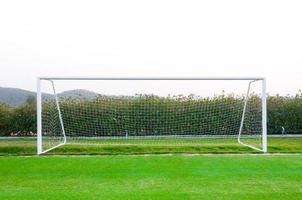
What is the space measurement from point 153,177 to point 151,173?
1.52 feet

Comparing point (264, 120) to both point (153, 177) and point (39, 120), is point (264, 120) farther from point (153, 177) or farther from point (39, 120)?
point (39, 120)

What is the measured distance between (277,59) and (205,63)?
266cm

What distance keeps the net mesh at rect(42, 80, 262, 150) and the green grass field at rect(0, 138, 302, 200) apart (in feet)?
4.24

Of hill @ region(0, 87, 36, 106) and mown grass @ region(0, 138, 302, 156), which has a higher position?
hill @ region(0, 87, 36, 106)

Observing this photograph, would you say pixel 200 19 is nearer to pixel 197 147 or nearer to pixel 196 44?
pixel 196 44

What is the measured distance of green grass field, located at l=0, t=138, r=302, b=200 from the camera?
7.04 metres

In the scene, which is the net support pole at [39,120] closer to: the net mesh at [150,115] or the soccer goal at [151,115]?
the soccer goal at [151,115]

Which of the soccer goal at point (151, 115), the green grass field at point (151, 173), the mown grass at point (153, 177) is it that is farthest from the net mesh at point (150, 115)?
the mown grass at point (153, 177)

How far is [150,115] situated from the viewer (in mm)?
14719

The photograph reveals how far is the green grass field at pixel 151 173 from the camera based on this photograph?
704 centimetres

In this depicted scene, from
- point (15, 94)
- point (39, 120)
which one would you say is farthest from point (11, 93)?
point (39, 120)

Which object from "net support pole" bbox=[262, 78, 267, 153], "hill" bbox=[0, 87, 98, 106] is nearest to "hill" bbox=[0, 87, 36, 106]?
"hill" bbox=[0, 87, 98, 106]

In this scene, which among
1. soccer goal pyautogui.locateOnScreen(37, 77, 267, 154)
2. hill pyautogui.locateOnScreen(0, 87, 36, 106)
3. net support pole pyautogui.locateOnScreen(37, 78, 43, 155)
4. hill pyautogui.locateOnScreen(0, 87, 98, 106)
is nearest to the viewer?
net support pole pyautogui.locateOnScreen(37, 78, 43, 155)

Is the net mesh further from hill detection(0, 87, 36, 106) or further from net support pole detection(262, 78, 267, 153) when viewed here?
hill detection(0, 87, 36, 106)
